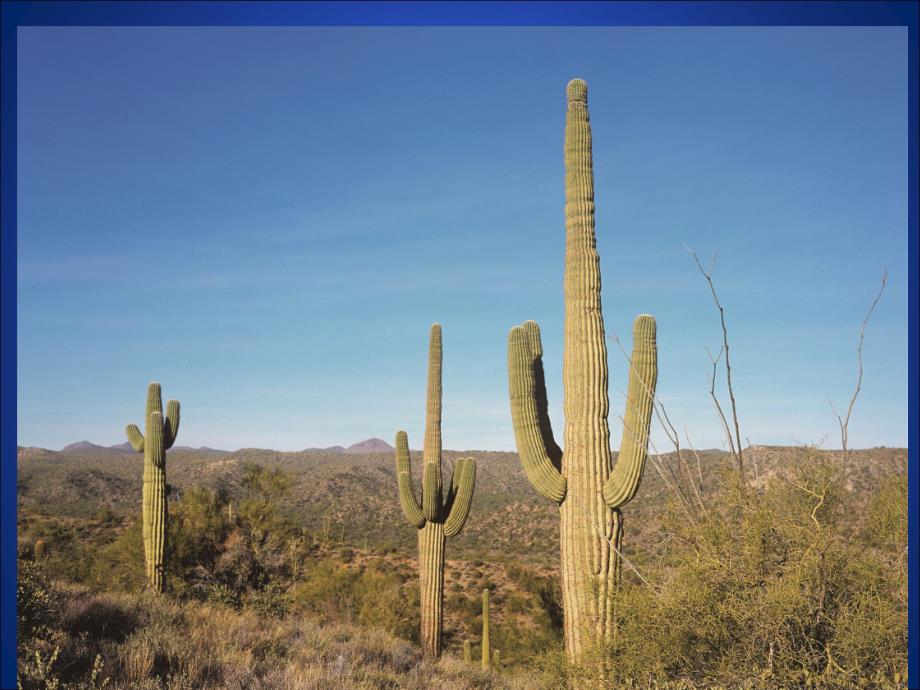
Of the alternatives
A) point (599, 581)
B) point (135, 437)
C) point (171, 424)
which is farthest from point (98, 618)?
point (135, 437)

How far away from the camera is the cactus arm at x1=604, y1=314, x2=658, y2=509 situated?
29.5 ft

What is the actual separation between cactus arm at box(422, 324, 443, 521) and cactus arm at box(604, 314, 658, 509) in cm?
630

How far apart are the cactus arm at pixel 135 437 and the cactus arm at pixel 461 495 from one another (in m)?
8.06

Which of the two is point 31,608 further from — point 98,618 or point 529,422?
point 529,422

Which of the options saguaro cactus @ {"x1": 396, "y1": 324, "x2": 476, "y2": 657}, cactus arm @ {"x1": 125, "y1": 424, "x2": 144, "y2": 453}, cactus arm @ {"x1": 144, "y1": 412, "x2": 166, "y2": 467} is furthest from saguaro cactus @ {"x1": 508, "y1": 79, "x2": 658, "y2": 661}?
cactus arm @ {"x1": 125, "y1": 424, "x2": 144, "y2": 453}

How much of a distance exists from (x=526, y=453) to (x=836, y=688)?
187 inches

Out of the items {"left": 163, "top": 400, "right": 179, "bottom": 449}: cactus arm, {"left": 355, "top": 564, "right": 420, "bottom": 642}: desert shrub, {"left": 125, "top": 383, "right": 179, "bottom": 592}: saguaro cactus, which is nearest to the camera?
{"left": 125, "top": 383, "right": 179, "bottom": 592}: saguaro cactus

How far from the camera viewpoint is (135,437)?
18766 millimetres

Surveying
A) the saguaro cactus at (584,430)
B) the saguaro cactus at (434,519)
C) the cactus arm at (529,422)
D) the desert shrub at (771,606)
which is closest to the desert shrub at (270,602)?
the saguaro cactus at (434,519)

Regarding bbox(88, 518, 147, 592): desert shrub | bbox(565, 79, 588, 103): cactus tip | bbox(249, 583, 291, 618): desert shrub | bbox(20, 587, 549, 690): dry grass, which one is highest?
bbox(565, 79, 588, 103): cactus tip

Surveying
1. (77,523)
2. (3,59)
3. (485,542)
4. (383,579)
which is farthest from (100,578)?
(485,542)

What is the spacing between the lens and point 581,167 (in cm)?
1020

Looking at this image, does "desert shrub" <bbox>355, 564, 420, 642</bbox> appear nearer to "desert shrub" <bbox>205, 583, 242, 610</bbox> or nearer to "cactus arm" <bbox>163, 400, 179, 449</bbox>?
"desert shrub" <bbox>205, 583, 242, 610</bbox>

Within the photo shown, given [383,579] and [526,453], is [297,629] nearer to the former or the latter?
[526,453]
